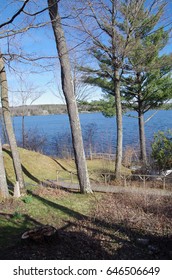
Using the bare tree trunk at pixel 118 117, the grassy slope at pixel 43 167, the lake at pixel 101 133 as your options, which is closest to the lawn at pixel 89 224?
the bare tree trunk at pixel 118 117

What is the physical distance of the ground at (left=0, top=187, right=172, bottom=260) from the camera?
181 inches

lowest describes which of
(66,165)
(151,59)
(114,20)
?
(66,165)

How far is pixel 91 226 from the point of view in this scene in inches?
243

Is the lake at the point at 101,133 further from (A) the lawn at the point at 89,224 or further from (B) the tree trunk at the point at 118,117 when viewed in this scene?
(A) the lawn at the point at 89,224

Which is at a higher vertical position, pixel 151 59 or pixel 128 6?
pixel 128 6

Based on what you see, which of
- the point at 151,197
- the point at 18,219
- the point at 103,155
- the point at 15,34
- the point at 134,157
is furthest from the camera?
the point at 103,155

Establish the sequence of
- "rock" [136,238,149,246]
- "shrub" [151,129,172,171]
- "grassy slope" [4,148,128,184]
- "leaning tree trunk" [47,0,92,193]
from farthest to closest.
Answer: "grassy slope" [4,148,128,184], "shrub" [151,129,172,171], "leaning tree trunk" [47,0,92,193], "rock" [136,238,149,246]

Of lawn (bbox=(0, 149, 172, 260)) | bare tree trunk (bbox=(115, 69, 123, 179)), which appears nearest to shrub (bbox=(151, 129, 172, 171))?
bare tree trunk (bbox=(115, 69, 123, 179))

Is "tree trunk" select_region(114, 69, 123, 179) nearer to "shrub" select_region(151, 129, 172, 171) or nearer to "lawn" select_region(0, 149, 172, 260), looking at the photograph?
"shrub" select_region(151, 129, 172, 171)

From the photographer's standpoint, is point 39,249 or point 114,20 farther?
point 114,20

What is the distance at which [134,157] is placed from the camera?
1927cm

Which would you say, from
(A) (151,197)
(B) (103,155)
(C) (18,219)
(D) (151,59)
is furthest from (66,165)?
(C) (18,219)

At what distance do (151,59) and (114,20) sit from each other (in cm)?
430
